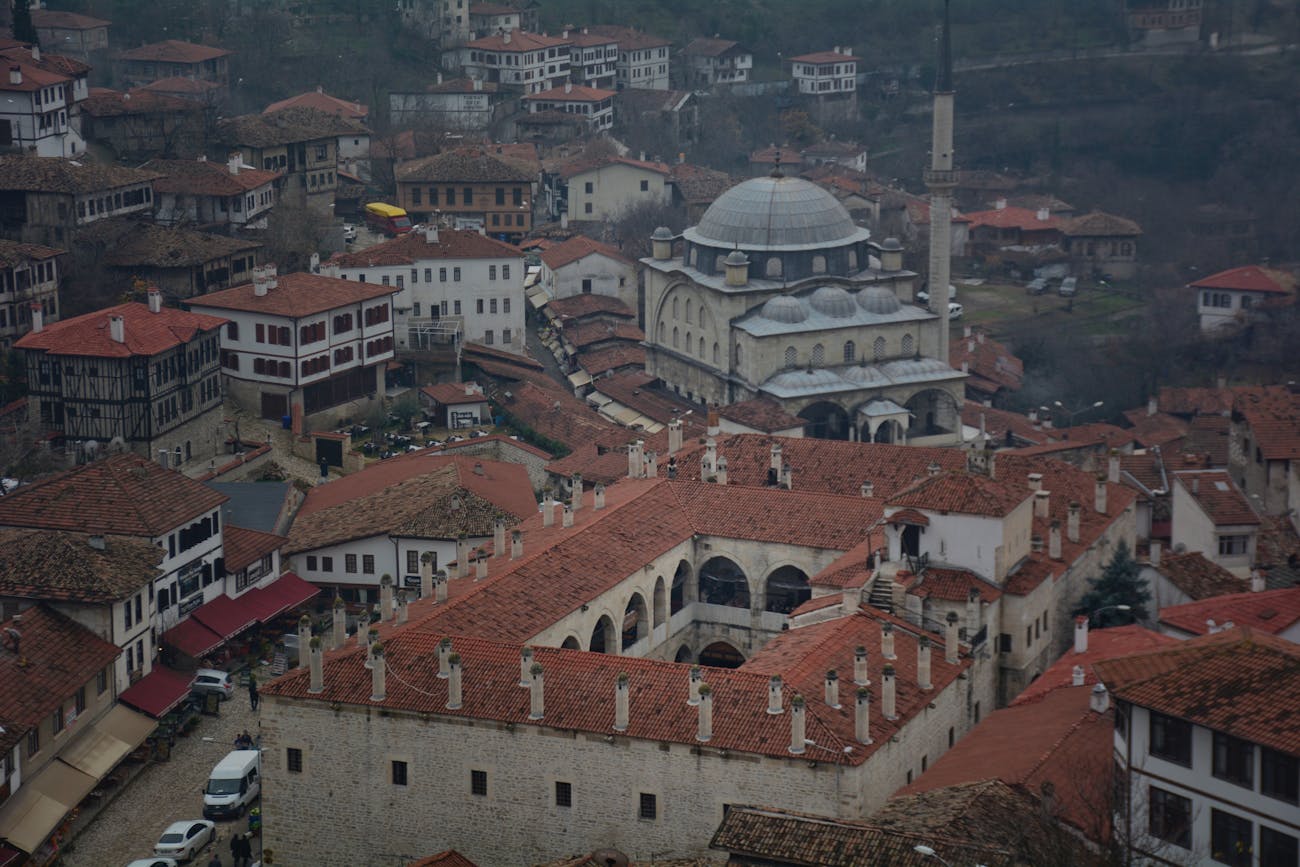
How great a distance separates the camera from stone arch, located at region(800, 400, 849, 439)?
75.4 m

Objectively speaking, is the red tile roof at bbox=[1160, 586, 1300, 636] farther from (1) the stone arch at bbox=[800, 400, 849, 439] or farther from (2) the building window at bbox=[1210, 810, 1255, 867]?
(1) the stone arch at bbox=[800, 400, 849, 439]

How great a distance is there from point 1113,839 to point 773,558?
66.5ft

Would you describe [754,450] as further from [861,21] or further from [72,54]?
[861,21]

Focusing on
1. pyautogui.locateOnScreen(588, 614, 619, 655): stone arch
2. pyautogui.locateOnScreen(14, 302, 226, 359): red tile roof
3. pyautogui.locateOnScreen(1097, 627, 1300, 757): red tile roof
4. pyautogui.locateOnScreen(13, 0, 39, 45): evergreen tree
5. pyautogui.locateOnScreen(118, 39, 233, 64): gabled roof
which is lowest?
pyautogui.locateOnScreen(588, 614, 619, 655): stone arch

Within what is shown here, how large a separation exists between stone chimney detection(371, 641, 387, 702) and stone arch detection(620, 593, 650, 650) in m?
9.93

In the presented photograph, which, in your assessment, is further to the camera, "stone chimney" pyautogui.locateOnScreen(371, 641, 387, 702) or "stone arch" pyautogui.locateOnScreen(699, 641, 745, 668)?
"stone arch" pyautogui.locateOnScreen(699, 641, 745, 668)

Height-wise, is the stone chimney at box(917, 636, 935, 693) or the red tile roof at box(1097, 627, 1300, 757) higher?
the red tile roof at box(1097, 627, 1300, 757)

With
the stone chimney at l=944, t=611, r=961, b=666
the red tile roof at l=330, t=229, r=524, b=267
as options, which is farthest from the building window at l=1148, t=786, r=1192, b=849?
the red tile roof at l=330, t=229, r=524, b=267

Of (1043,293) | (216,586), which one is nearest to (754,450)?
(216,586)

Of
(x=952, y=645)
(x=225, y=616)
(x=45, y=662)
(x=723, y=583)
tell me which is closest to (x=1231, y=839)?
(x=952, y=645)

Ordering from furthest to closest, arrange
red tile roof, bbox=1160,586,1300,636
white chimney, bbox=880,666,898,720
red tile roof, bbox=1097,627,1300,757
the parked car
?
the parked car < red tile roof, bbox=1160,586,1300,636 < white chimney, bbox=880,666,898,720 < red tile roof, bbox=1097,627,1300,757

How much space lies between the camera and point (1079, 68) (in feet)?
473

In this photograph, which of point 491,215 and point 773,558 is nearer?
point 773,558

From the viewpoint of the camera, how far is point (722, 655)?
53875 millimetres
